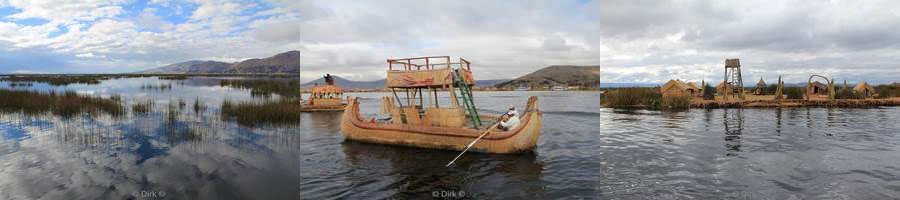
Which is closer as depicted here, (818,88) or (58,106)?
(58,106)

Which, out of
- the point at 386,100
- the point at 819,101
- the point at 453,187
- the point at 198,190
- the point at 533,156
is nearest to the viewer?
the point at 198,190

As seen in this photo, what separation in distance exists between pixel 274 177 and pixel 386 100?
6.31m

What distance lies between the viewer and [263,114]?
48.9ft

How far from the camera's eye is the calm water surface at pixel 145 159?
7.42 m

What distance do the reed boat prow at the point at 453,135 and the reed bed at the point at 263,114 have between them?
2.25m

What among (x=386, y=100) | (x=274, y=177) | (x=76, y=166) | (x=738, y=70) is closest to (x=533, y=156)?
(x=386, y=100)

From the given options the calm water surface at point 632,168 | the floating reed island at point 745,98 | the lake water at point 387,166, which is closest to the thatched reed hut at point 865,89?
the floating reed island at point 745,98

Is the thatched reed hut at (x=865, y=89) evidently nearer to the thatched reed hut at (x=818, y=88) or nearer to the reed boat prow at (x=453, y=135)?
the thatched reed hut at (x=818, y=88)

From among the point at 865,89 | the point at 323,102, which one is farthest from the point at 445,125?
the point at 865,89

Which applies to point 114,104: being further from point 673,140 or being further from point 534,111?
point 673,140

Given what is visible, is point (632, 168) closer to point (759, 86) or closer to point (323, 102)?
point (323, 102)

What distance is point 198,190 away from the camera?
7457mm

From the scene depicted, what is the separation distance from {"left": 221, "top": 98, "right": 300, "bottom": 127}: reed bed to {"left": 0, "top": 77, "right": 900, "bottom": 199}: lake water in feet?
1.54

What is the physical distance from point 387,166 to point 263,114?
661 cm
